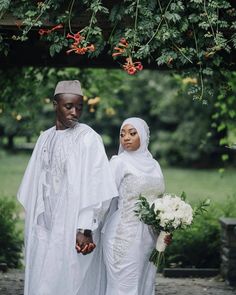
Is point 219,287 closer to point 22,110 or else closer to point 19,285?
point 19,285

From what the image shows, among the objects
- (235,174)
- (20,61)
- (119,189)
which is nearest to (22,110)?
(20,61)

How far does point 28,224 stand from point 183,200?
130 cm

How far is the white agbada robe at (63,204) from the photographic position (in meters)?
6.97

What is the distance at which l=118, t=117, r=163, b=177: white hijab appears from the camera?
7.59 m

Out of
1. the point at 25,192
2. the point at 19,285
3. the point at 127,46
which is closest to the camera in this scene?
the point at 127,46

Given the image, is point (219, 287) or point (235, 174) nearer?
point (219, 287)

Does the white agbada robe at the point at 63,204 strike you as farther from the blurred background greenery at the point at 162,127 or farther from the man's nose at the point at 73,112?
the blurred background greenery at the point at 162,127

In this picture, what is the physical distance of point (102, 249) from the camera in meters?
7.58

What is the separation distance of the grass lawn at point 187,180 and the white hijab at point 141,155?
574 inches

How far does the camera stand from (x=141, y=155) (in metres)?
7.66

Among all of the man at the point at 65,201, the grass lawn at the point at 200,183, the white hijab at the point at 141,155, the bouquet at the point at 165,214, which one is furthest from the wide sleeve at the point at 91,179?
the grass lawn at the point at 200,183

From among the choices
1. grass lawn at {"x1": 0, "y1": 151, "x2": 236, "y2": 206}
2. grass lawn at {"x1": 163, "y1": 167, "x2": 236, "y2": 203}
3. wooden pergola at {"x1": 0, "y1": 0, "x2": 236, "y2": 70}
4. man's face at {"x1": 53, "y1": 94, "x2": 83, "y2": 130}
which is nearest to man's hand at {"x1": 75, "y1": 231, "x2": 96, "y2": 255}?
man's face at {"x1": 53, "y1": 94, "x2": 83, "y2": 130}

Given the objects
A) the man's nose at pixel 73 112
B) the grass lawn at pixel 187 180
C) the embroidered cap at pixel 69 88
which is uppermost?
the embroidered cap at pixel 69 88

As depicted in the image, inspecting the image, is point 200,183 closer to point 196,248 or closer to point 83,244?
point 196,248
